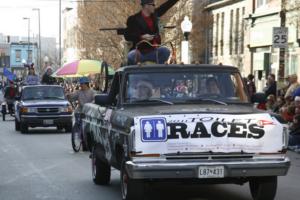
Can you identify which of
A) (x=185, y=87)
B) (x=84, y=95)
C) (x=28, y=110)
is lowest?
(x=28, y=110)

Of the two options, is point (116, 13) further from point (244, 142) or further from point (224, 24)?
point (244, 142)

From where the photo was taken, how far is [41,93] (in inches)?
1102

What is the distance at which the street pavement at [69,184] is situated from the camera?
37.4 feet

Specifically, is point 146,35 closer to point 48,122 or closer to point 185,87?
point 185,87

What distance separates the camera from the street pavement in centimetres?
1140

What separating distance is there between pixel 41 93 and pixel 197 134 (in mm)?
19200

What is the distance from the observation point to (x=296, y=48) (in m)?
38.2

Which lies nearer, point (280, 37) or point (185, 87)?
point (185, 87)

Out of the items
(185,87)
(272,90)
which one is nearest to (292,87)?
(272,90)

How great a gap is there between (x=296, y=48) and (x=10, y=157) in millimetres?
23227

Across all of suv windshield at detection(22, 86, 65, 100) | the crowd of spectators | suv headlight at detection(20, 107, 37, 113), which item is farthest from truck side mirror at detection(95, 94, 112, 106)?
suv windshield at detection(22, 86, 65, 100)

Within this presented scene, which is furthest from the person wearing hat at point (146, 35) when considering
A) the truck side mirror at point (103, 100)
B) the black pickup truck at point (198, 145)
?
the black pickup truck at point (198, 145)

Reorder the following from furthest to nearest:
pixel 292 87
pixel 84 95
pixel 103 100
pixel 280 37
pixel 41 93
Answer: pixel 41 93
pixel 292 87
pixel 280 37
pixel 84 95
pixel 103 100

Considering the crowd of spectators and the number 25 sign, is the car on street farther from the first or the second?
the number 25 sign
